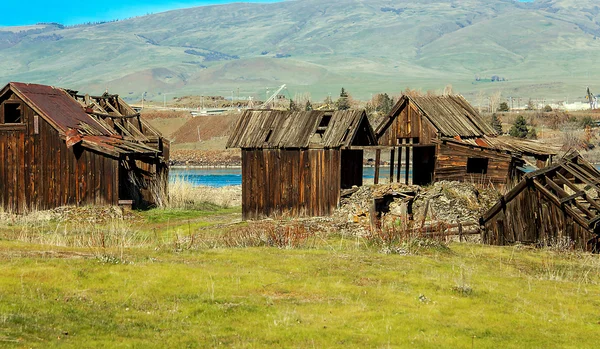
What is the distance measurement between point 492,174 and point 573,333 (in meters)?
21.2

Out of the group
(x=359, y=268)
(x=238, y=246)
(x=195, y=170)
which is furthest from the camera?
(x=195, y=170)

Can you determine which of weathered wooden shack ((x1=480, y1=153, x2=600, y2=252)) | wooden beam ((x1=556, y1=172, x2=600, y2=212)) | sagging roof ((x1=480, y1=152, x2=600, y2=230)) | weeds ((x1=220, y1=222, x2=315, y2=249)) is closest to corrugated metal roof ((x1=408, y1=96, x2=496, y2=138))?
sagging roof ((x1=480, y1=152, x2=600, y2=230))

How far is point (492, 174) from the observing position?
35.0m

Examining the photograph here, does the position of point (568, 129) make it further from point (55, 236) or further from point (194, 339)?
point (194, 339)

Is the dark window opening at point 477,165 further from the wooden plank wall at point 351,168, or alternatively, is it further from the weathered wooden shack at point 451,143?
the wooden plank wall at point 351,168

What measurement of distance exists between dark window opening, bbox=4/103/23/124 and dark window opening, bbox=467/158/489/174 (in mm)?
17837

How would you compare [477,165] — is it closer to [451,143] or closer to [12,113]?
[451,143]

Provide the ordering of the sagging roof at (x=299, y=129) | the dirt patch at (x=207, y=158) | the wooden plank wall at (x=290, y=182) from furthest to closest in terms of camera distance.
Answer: the dirt patch at (x=207, y=158)
the sagging roof at (x=299, y=129)
the wooden plank wall at (x=290, y=182)

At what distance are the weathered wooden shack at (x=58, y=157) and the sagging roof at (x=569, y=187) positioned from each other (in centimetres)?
1485

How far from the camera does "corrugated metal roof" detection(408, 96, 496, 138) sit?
123 ft

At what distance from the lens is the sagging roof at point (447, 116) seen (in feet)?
123

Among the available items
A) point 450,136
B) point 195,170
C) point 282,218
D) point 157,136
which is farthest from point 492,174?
point 195,170

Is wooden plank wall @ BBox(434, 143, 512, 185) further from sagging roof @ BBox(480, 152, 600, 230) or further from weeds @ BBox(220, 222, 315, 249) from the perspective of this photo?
weeds @ BBox(220, 222, 315, 249)

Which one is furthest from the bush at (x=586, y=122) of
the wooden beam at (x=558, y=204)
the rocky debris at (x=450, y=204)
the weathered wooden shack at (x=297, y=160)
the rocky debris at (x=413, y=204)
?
the wooden beam at (x=558, y=204)
